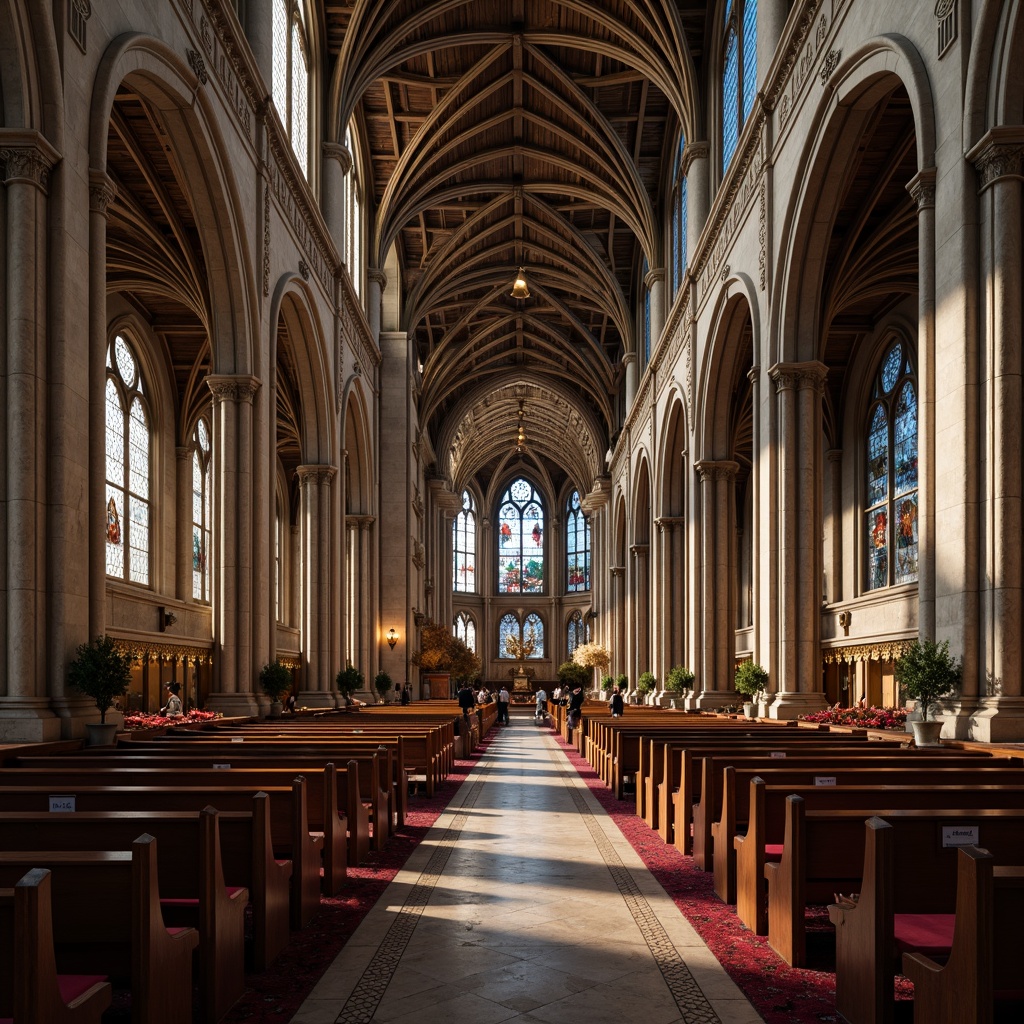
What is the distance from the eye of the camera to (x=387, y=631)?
1372 inches

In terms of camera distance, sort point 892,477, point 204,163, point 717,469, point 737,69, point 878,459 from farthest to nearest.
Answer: point 878,459 → point 892,477 → point 717,469 → point 737,69 → point 204,163

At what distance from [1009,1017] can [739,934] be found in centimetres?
215

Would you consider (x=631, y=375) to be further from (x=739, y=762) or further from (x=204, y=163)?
(x=739, y=762)

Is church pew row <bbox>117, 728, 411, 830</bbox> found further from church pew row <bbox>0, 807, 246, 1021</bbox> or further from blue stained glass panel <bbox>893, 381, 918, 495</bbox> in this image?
blue stained glass panel <bbox>893, 381, 918, 495</bbox>

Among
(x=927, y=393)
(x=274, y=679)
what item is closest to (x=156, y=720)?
(x=274, y=679)

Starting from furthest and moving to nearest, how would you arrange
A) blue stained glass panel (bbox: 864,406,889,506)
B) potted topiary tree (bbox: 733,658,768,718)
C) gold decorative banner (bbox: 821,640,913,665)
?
blue stained glass panel (bbox: 864,406,889,506) → gold decorative banner (bbox: 821,640,913,665) → potted topiary tree (bbox: 733,658,768,718)

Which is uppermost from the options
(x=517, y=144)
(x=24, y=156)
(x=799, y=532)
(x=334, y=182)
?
(x=517, y=144)

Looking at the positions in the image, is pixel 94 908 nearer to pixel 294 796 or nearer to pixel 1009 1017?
pixel 294 796

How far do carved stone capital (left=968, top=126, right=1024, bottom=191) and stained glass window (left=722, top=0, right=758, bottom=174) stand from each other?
9539 mm

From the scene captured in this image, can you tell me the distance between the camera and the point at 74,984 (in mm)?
3576

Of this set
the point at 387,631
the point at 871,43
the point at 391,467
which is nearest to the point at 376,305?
the point at 391,467

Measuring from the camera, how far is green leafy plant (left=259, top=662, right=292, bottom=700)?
1670 centimetres

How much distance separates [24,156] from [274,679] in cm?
934

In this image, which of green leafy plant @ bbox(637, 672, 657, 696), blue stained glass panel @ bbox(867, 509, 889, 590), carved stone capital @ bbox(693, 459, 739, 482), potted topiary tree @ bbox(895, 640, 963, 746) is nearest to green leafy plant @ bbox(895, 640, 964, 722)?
potted topiary tree @ bbox(895, 640, 963, 746)
